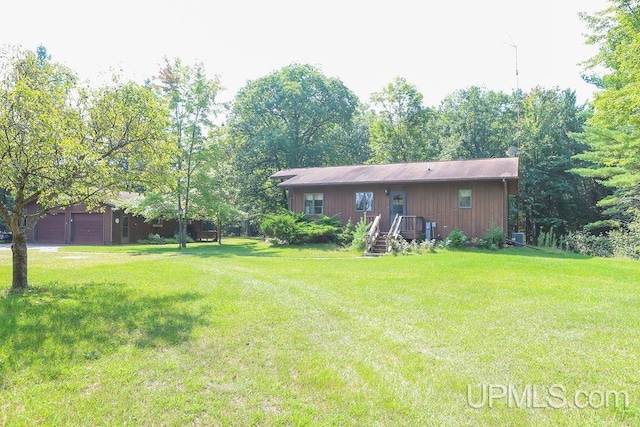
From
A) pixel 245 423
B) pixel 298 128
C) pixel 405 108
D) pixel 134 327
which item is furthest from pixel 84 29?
pixel 405 108

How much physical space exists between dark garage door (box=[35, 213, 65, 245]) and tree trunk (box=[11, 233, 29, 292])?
20.8 m

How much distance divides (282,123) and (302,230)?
17730mm

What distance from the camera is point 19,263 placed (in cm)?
784

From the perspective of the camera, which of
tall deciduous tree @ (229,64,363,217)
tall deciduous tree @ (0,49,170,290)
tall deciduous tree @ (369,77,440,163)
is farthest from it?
tall deciduous tree @ (369,77,440,163)

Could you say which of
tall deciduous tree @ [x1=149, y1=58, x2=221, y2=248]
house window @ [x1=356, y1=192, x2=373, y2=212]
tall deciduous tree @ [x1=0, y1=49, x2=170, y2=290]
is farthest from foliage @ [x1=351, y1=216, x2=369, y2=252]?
tall deciduous tree @ [x1=149, y1=58, x2=221, y2=248]

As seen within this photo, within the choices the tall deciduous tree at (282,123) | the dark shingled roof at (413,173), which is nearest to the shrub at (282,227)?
the dark shingled roof at (413,173)

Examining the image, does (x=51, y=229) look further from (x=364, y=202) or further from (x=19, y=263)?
(x=19, y=263)

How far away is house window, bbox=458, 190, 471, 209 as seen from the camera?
18.1m

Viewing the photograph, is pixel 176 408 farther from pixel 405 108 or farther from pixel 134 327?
pixel 405 108

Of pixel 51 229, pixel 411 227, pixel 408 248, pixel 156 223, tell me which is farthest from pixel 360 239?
pixel 51 229

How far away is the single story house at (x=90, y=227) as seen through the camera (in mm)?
24641

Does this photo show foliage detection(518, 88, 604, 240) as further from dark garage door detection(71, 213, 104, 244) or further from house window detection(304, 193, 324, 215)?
dark garage door detection(71, 213, 104, 244)

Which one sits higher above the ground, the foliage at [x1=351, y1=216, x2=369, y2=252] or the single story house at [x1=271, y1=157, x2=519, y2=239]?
the single story house at [x1=271, y1=157, x2=519, y2=239]

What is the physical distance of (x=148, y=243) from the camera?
25.7m
